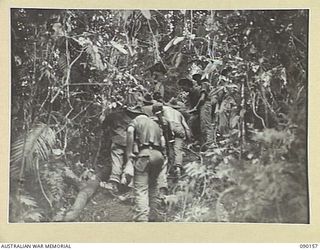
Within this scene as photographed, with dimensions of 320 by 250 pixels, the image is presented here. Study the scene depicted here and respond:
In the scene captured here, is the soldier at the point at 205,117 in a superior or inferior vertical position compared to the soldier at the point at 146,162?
superior

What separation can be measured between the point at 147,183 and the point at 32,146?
12 centimetres

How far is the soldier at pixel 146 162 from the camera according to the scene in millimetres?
453

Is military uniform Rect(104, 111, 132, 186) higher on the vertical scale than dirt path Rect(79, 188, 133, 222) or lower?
higher

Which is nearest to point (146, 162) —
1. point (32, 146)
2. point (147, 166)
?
point (147, 166)

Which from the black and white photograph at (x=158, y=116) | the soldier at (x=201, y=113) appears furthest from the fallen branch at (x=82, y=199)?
the soldier at (x=201, y=113)

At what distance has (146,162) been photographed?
0.45 m

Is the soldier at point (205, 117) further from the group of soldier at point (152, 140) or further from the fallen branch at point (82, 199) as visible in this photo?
the fallen branch at point (82, 199)

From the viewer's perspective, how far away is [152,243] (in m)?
0.46

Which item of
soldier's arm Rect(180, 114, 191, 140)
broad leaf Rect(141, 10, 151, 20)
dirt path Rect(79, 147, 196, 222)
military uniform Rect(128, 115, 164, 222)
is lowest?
dirt path Rect(79, 147, 196, 222)

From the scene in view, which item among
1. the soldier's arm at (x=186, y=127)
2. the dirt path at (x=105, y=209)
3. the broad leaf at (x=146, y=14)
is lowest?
the dirt path at (x=105, y=209)

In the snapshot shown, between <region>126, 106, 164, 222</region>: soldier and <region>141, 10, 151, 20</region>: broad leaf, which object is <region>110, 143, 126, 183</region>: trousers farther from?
<region>141, 10, 151, 20</region>: broad leaf

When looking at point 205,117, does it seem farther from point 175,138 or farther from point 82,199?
point 82,199

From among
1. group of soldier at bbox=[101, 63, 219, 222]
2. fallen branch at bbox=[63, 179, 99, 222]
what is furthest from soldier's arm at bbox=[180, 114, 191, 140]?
fallen branch at bbox=[63, 179, 99, 222]

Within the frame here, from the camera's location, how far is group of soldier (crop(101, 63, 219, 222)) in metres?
0.45
